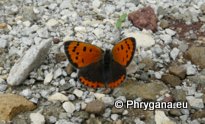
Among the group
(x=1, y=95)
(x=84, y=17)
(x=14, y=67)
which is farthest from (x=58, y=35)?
(x=1, y=95)

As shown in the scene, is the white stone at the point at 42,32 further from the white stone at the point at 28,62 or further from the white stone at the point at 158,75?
the white stone at the point at 158,75

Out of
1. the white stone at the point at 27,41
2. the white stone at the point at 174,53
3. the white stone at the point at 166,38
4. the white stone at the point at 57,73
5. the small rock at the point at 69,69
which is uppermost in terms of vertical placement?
the white stone at the point at 27,41

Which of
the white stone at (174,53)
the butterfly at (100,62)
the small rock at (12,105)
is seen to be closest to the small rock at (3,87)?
the small rock at (12,105)

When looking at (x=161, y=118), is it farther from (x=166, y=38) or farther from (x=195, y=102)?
(x=166, y=38)

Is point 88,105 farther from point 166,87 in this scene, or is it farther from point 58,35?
point 58,35

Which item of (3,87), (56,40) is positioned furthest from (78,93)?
(56,40)

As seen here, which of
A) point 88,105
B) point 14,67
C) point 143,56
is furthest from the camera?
point 143,56

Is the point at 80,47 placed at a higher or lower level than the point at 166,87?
higher
